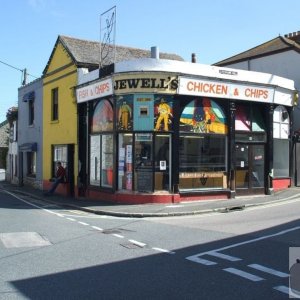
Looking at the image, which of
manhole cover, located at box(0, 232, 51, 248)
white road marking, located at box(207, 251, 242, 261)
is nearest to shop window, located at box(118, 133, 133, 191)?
manhole cover, located at box(0, 232, 51, 248)

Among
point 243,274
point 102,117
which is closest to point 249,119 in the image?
point 102,117

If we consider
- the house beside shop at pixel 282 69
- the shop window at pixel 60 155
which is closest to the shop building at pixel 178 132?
the house beside shop at pixel 282 69

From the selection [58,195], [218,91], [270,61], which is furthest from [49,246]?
[270,61]

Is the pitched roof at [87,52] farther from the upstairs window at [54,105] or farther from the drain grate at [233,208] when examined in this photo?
the drain grate at [233,208]

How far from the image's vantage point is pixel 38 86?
2825 cm

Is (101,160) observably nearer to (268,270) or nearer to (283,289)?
(268,270)

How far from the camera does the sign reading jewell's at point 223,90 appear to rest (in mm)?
18516

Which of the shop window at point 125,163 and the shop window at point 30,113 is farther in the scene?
the shop window at point 30,113

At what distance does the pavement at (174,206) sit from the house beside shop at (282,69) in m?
1.78

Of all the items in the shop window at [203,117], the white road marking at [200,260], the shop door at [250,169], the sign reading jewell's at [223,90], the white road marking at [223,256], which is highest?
the sign reading jewell's at [223,90]

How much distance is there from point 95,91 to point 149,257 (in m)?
12.2

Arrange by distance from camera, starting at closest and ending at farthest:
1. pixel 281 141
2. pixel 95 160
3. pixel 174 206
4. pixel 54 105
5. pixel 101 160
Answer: pixel 174 206 < pixel 101 160 < pixel 95 160 < pixel 281 141 < pixel 54 105

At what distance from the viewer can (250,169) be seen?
68.2 ft

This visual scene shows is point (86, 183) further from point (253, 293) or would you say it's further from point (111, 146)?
point (253, 293)
